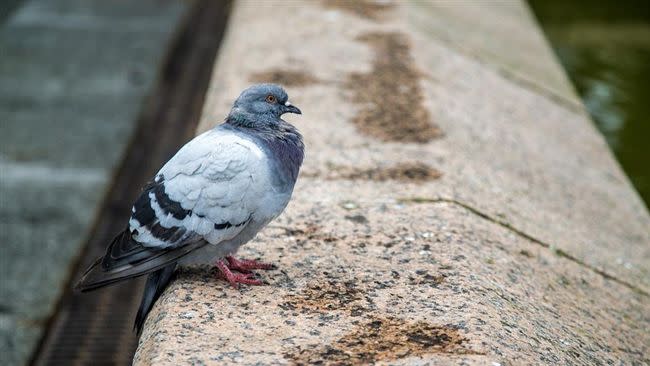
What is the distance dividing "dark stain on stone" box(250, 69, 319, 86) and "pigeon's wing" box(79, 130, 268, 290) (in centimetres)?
199

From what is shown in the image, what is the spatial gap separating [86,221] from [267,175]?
9.14 feet

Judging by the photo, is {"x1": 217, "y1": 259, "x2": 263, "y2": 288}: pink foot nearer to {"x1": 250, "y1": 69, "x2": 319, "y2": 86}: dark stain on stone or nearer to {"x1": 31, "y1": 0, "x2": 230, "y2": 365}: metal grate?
{"x1": 31, "y1": 0, "x2": 230, "y2": 365}: metal grate

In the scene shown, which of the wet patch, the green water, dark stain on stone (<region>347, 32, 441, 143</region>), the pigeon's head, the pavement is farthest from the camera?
the green water

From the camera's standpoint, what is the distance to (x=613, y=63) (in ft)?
26.1

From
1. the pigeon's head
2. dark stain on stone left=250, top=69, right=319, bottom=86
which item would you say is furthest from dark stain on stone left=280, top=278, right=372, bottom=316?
dark stain on stone left=250, top=69, right=319, bottom=86

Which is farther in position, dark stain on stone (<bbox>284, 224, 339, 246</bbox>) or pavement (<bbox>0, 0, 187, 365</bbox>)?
pavement (<bbox>0, 0, 187, 365</bbox>)

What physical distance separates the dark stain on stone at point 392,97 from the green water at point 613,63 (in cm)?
201

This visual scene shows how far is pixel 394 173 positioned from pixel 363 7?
2.61 metres

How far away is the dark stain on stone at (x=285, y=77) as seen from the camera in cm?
468

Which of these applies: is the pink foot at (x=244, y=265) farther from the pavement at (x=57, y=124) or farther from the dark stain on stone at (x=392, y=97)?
the pavement at (x=57, y=124)

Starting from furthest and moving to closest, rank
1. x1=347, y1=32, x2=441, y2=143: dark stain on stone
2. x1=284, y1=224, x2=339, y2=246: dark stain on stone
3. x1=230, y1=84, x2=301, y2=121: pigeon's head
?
x1=347, y1=32, x2=441, y2=143: dark stain on stone → x1=284, y1=224, x2=339, y2=246: dark stain on stone → x1=230, y1=84, x2=301, y2=121: pigeon's head

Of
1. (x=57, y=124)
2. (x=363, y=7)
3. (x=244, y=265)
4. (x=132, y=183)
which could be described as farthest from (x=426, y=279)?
(x=57, y=124)

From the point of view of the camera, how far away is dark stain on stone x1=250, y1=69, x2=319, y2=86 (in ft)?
15.4

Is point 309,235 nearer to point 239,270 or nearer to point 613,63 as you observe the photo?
point 239,270
